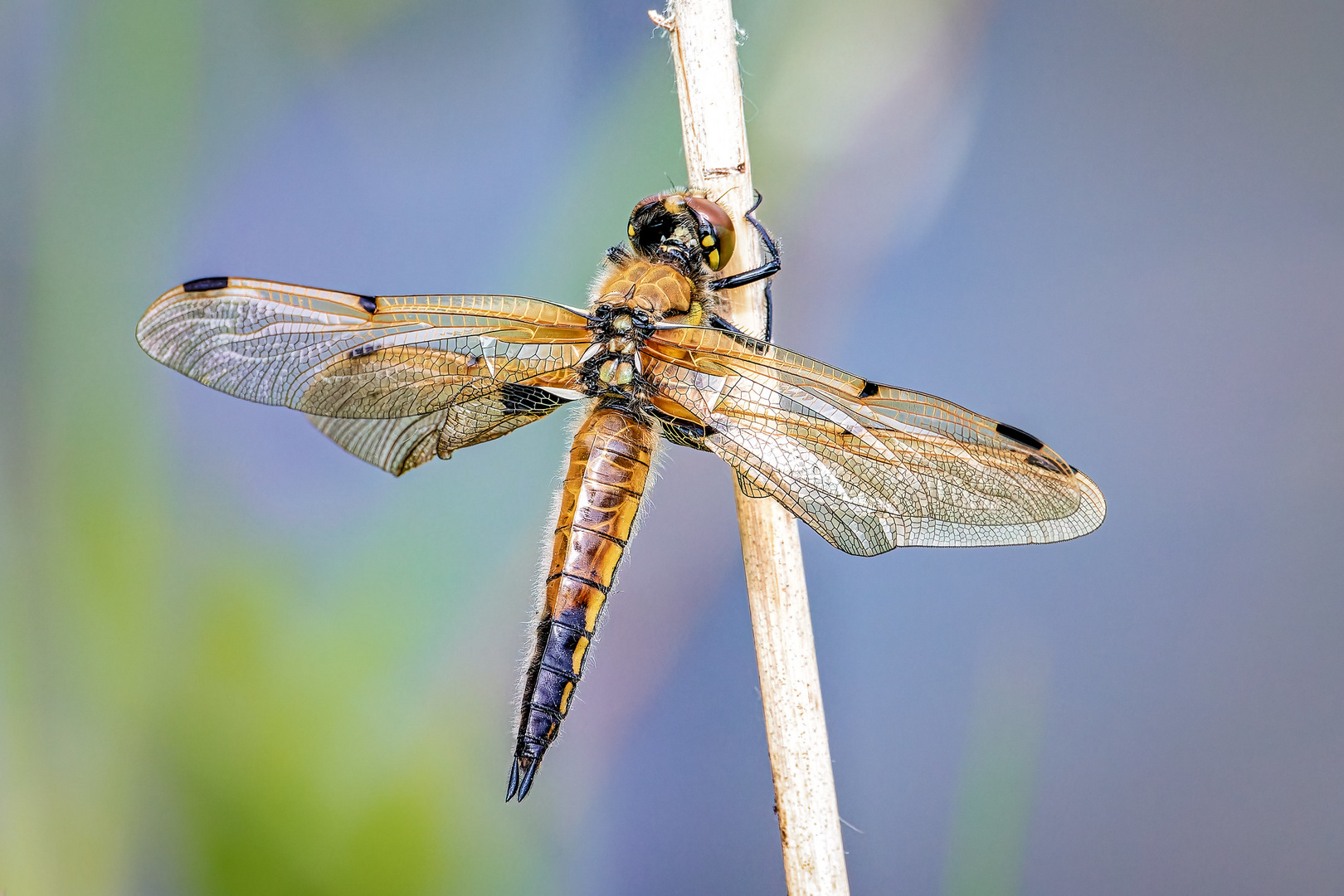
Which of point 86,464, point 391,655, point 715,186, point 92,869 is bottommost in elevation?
point 92,869

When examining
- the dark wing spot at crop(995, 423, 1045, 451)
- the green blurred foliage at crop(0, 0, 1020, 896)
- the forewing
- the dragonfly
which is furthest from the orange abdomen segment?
the green blurred foliage at crop(0, 0, 1020, 896)

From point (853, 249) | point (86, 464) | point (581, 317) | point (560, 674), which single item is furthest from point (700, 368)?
point (86, 464)

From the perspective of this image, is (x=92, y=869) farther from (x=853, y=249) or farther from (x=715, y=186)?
(x=853, y=249)

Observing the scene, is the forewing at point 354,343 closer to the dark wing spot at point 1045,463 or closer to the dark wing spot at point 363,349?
the dark wing spot at point 363,349

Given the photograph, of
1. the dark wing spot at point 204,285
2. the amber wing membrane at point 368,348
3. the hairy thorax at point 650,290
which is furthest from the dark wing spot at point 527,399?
the dark wing spot at point 204,285

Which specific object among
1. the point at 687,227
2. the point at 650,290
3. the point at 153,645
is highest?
the point at 687,227

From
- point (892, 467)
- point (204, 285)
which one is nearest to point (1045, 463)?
point (892, 467)

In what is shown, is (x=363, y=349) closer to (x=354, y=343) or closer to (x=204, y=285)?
(x=354, y=343)
